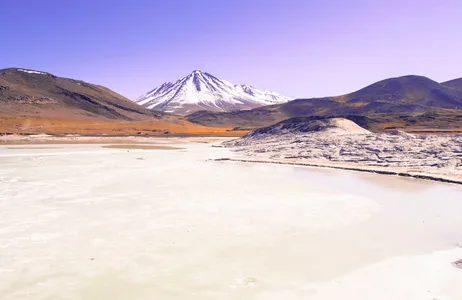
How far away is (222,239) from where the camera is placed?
9656 millimetres

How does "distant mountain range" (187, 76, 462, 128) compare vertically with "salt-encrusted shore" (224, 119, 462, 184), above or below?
above

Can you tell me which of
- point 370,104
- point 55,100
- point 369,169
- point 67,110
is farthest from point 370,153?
point 370,104

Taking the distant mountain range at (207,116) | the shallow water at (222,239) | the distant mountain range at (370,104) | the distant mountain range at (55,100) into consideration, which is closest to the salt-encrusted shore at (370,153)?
the shallow water at (222,239)

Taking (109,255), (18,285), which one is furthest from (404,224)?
(18,285)

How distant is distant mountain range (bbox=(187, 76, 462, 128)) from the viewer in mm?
122562

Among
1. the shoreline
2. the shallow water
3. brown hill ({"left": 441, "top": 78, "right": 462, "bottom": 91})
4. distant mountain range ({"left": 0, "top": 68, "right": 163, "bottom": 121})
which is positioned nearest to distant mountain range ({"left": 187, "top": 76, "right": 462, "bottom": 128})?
brown hill ({"left": 441, "top": 78, "right": 462, "bottom": 91})

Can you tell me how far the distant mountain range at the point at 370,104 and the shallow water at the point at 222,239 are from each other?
98.6 m

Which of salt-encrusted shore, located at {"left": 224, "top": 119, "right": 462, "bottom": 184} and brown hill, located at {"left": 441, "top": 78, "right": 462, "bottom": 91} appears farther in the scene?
brown hill, located at {"left": 441, "top": 78, "right": 462, "bottom": 91}

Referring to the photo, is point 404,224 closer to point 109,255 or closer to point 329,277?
point 329,277

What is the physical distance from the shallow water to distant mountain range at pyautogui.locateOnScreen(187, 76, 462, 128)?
98.6 metres

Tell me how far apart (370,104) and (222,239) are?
5111 inches

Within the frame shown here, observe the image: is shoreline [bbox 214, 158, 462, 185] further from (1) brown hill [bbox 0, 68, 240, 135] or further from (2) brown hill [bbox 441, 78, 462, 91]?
(2) brown hill [bbox 441, 78, 462, 91]

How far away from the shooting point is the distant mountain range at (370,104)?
12256 centimetres

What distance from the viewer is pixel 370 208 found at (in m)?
13.2
